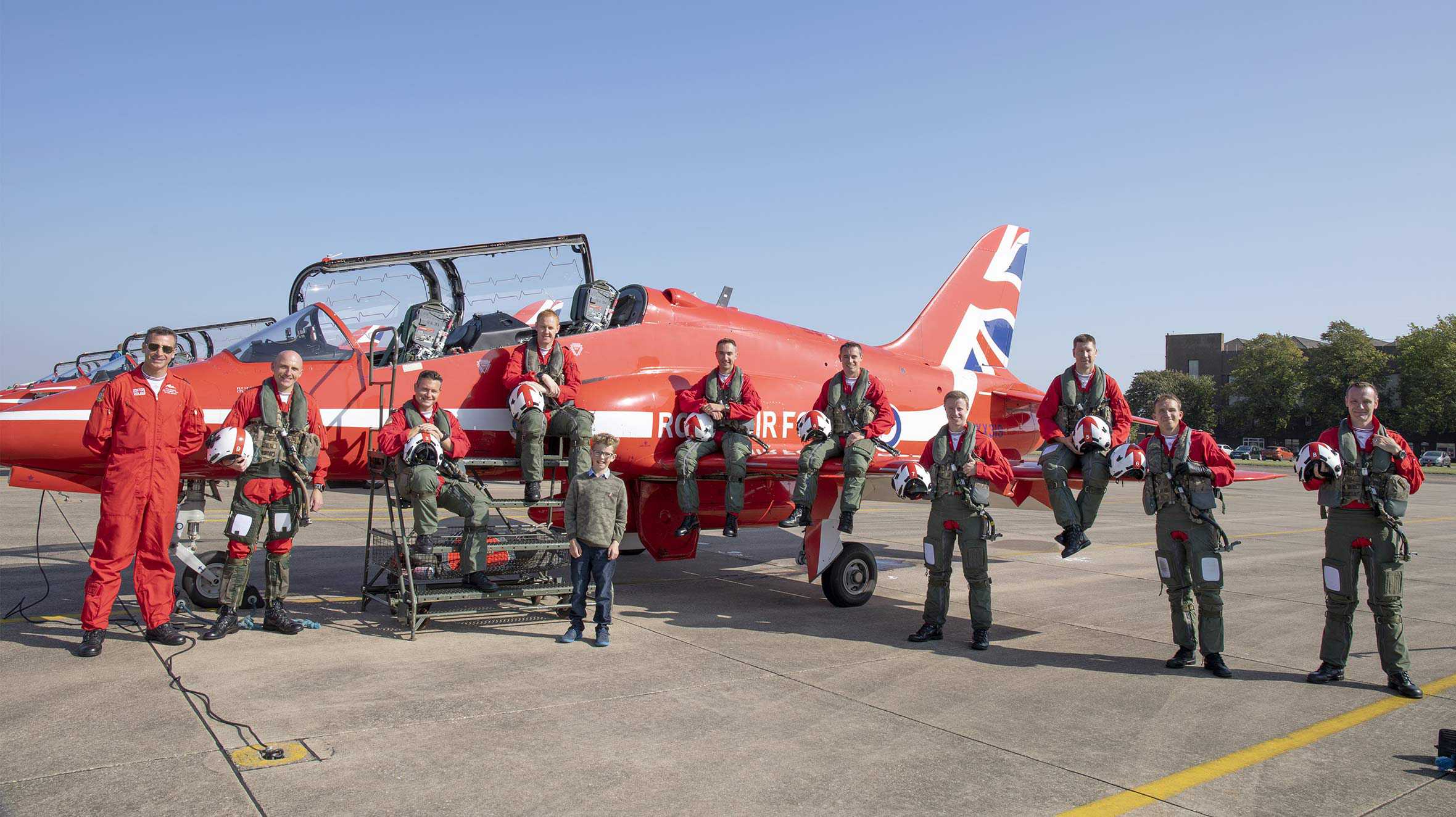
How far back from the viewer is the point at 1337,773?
4.38 meters

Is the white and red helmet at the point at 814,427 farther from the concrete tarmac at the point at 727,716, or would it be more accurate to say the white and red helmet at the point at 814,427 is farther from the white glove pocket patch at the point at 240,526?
the white glove pocket patch at the point at 240,526

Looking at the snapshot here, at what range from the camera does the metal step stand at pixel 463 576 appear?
7041 mm

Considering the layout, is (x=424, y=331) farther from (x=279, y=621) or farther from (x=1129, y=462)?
(x=1129, y=462)

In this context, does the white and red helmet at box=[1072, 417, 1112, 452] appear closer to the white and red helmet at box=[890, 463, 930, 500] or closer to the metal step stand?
the white and red helmet at box=[890, 463, 930, 500]

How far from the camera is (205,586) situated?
7.68m

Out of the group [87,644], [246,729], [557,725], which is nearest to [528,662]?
[557,725]

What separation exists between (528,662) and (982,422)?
846 cm

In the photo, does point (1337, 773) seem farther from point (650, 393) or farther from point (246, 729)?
point (650, 393)

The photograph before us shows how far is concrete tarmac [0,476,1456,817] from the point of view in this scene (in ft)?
12.9

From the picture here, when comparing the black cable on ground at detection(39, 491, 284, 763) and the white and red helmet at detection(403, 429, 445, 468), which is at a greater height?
the white and red helmet at detection(403, 429, 445, 468)

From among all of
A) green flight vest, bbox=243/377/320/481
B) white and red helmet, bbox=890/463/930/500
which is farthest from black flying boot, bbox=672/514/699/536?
green flight vest, bbox=243/377/320/481

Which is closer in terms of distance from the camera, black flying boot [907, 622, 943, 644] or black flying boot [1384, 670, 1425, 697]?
black flying boot [1384, 670, 1425, 697]

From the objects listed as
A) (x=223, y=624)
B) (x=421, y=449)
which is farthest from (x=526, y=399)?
(x=223, y=624)

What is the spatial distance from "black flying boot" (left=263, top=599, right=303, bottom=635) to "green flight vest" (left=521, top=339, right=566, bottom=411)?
2.64 m
